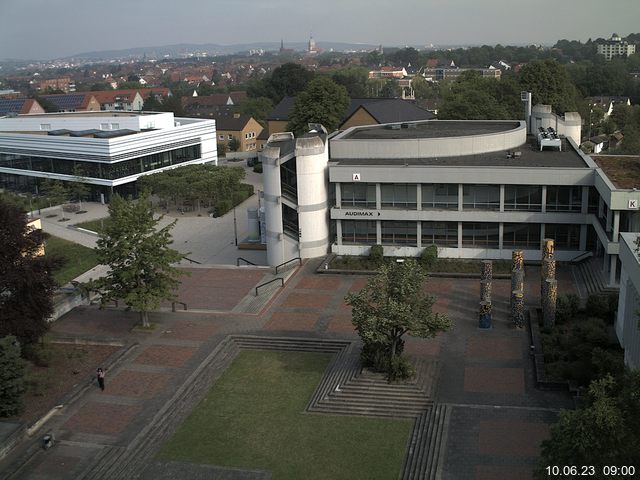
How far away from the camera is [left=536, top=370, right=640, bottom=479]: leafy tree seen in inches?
608

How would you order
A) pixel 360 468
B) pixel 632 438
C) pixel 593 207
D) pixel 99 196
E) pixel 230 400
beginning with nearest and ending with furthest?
pixel 632 438
pixel 360 468
pixel 230 400
pixel 593 207
pixel 99 196

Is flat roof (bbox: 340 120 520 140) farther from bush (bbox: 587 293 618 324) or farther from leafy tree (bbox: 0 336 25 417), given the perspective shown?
leafy tree (bbox: 0 336 25 417)

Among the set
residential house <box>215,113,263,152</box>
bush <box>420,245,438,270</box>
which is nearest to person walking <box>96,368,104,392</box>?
bush <box>420,245,438,270</box>

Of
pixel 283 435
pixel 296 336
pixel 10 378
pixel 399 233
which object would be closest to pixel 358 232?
pixel 399 233

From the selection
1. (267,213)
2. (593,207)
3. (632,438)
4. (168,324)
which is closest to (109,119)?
(267,213)

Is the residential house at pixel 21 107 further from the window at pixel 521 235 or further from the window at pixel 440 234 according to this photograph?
the window at pixel 521 235

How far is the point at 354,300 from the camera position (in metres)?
27.8

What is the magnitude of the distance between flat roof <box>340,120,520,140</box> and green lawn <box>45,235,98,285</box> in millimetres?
19668

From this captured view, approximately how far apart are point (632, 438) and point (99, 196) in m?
62.2

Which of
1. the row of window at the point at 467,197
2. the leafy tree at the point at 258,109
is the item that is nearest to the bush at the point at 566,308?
the row of window at the point at 467,197

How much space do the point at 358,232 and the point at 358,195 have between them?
2339 mm

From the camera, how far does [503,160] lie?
44.6 meters

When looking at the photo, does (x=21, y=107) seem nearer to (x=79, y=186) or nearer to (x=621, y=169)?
(x=79, y=186)

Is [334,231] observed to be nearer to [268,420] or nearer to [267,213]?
[267,213]
